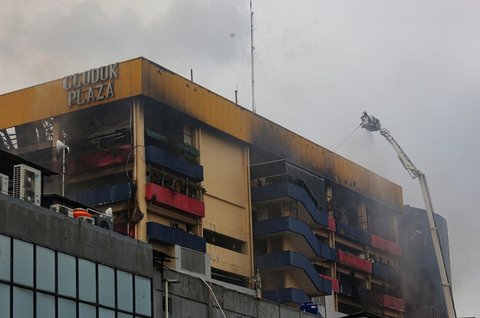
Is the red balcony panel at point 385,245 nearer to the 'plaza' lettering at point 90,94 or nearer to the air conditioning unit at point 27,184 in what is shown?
the 'plaza' lettering at point 90,94

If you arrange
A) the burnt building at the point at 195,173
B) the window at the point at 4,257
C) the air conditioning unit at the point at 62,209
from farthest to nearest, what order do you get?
the burnt building at the point at 195,173 < the air conditioning unit at the point at 62,209 < the window at the point at 4,257

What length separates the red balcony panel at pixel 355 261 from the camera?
11781cm

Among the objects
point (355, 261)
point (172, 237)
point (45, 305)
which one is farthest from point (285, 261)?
point (45, 305)

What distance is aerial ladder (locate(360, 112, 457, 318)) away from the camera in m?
108

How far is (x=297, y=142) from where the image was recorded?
Result: 112375 mm

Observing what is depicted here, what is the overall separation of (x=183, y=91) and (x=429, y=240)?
5966 cm

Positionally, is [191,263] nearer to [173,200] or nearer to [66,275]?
[173,200]

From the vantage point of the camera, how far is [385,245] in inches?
5049

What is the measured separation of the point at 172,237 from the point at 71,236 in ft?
146

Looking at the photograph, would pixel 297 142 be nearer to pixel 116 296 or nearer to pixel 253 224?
pixel 253 224

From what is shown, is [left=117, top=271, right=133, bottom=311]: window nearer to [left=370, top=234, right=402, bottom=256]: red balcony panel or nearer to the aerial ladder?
the aerial ladder

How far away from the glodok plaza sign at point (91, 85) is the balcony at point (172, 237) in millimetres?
12394

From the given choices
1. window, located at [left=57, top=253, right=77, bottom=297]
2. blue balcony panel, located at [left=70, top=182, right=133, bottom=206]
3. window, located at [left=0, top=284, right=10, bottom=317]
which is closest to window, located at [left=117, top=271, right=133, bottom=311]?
window, located at [left=57, top=253, right=77, bottom=297]

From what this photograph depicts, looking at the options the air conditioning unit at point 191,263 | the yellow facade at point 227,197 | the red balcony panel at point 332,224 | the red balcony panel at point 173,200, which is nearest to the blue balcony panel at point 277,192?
the yellow facade at point 227,197
